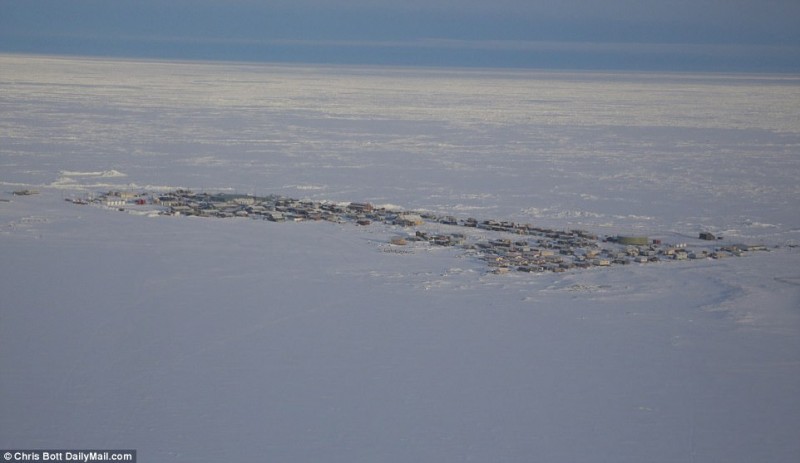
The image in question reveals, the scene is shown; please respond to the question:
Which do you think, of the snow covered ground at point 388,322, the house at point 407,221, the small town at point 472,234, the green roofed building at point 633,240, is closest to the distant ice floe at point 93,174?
the snow covered ground at point 388,322

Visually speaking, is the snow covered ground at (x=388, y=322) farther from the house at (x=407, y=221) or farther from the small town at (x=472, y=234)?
the house at (x=407, y=221)

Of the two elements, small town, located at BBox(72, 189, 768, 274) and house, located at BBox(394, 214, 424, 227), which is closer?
small town, located at BBox(72, 189, 768, 274)

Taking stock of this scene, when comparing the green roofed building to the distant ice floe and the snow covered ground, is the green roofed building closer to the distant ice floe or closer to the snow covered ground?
the snow covered ground

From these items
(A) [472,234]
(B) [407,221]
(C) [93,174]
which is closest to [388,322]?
(A) [472,234]

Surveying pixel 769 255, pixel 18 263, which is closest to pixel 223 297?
pixel 18 263

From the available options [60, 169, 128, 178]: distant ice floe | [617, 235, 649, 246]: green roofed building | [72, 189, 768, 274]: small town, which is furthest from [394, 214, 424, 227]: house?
[60, 169, 128, 178]: distant ice floe

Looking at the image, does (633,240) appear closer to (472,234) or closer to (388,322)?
(472,234)
